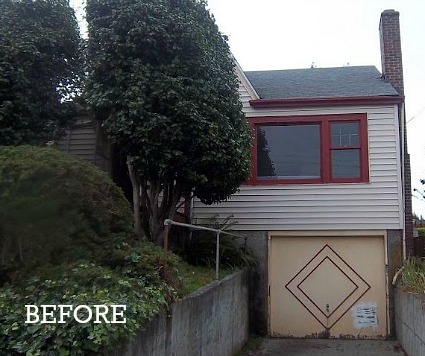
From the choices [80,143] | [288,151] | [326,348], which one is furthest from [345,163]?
[80,143]

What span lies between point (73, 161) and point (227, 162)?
11.9ft

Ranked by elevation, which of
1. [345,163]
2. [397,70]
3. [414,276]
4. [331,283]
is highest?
[397,70]

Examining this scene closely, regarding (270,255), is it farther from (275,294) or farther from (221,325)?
(221,325)

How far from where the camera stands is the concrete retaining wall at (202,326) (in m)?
4.30

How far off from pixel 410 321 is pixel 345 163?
395 centimetres

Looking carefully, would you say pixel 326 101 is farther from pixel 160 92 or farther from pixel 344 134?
pixel 160 92

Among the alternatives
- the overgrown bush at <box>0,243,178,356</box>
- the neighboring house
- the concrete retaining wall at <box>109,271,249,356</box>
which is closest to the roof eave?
the neighboring house

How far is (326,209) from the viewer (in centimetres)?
1096

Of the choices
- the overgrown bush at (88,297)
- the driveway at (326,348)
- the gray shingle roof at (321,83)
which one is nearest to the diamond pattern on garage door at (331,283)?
the driveway at (326,348)

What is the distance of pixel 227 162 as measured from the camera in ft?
27.0

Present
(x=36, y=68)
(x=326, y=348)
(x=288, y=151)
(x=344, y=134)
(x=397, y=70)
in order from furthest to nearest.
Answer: (x=397, y=70) → (x=288, y=151) → (x=344, y=134) → (x=326, y=348) → (x=36, y=68)

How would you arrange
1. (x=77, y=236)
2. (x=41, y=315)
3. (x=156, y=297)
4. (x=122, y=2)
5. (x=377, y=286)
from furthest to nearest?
(x=377, y=286)
(x=122, y=2)
(x=77, y=236)
(x=156, y=297)
(x=41, y=315)

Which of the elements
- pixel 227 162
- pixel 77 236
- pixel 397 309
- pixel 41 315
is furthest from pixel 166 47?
pixel 397 309

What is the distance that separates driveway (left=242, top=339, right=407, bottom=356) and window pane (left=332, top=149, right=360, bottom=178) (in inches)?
138
